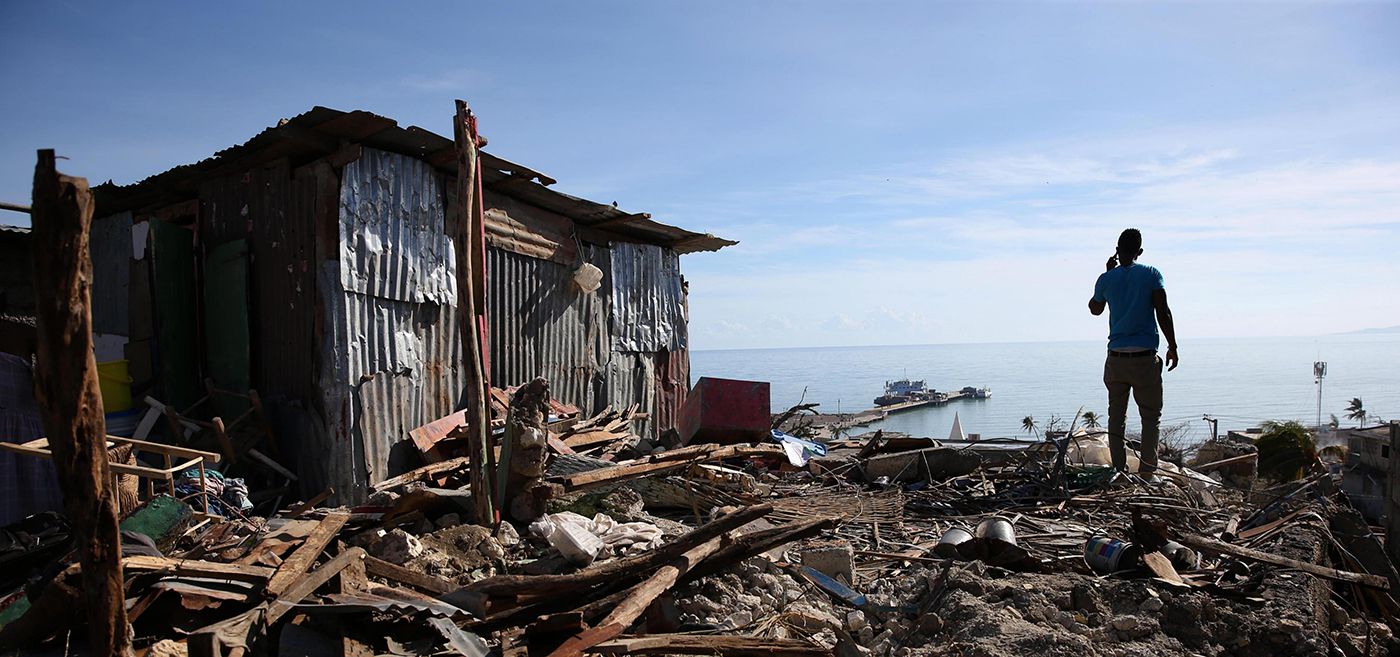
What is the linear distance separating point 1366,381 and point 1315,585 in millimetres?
106985

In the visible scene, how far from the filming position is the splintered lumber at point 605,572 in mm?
4082

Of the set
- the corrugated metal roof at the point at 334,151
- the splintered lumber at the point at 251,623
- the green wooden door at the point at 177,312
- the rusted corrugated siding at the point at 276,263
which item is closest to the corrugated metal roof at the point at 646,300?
the corrugated metal roof at the point at 334,151

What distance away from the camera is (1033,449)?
876 cm

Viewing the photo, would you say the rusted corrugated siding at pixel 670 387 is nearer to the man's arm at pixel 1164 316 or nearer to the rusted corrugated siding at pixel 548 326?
the rusted corrugated siding at pixel 548 326

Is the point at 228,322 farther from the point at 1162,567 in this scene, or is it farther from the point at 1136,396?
the point at 1136,396

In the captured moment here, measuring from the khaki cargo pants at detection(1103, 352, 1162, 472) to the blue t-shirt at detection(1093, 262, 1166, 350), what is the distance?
152 mm

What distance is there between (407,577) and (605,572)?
1133 millimetres

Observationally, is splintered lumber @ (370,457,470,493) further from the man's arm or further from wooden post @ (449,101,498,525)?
the man's arm

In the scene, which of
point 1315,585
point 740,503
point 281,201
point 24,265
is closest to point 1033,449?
point 740,503

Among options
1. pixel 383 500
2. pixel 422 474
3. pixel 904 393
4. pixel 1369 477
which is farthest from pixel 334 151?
pixel 904 393

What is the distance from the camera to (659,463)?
25.1ft

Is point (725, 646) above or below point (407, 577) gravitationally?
below

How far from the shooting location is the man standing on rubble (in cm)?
729

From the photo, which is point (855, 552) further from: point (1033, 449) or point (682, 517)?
point (1033, 449)
